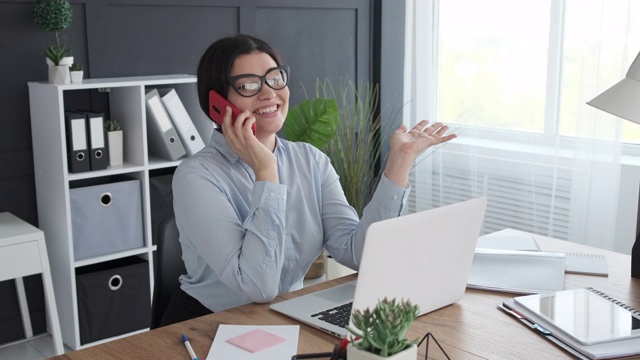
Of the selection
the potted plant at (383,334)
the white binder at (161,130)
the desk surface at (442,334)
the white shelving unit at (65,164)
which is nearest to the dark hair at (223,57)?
the desk surface at (442,334)

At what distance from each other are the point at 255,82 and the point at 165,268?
549 mm

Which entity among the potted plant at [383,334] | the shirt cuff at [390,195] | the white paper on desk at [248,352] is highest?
the shirt cuff at [390,195]

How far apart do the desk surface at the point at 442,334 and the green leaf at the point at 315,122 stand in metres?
1.96

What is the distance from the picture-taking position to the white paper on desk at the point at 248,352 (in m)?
1.48

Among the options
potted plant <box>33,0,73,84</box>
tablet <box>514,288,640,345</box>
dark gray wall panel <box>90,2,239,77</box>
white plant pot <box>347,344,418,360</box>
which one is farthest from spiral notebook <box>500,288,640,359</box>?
dark gray wall panel <box>90,2,239,77</box>

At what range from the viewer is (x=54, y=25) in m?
3.27

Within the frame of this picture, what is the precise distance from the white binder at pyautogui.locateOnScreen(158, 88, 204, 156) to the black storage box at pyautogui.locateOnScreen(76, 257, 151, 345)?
0.59m

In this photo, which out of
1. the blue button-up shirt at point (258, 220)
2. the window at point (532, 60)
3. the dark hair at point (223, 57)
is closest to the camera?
the blue button-up shirt at point (258, 220)

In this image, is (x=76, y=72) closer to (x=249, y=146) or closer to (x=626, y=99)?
(x=249, y=146)

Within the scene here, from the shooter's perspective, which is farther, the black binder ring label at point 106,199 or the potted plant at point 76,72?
the black binder ring label at point 106,199

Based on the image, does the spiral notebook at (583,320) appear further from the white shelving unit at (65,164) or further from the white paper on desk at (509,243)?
the white shelving unit at (65,164)

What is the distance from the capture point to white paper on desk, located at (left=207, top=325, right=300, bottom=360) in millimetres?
1484

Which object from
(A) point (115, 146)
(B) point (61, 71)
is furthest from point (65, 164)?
(B) point (61, 71)

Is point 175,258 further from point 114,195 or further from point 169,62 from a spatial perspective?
point 169,62
